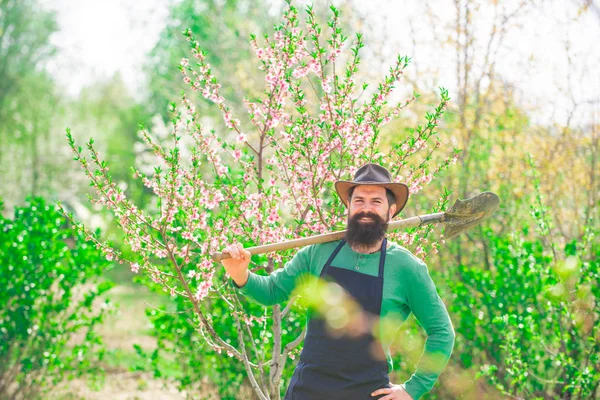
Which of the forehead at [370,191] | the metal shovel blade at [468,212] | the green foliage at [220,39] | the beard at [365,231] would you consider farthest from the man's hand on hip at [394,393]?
the green foliage at [220,39]

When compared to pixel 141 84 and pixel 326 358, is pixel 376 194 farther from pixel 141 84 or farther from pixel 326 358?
pixel 141 84

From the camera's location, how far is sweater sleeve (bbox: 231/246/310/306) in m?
2.77

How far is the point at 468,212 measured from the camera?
3172 mm

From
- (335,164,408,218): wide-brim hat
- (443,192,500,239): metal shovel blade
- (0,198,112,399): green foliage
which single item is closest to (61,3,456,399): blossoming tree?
(443,192,500,239): metal shovel blade

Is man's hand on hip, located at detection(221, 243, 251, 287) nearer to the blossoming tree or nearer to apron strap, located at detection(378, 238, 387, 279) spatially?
apron strap, located at detection(378, 238, 387, 279)

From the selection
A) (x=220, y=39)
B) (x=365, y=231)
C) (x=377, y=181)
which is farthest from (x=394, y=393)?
(x=220, y=39)

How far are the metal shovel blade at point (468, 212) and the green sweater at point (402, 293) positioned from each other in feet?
2.13

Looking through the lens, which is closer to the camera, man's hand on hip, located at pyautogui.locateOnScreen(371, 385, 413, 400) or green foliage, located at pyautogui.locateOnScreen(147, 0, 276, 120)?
man's hand on hip, located at pyautogui.locateOnScreen(371, 385, 413, 400)

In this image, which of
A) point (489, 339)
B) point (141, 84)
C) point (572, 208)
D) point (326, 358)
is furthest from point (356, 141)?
point (141, 84)

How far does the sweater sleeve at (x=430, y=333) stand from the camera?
242 cm

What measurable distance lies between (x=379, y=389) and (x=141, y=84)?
81.4ft

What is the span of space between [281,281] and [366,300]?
1.57 feet

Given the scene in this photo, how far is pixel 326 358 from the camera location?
2479 millimetres

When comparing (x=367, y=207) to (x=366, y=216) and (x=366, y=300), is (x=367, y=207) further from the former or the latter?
(x=366, y=300)
